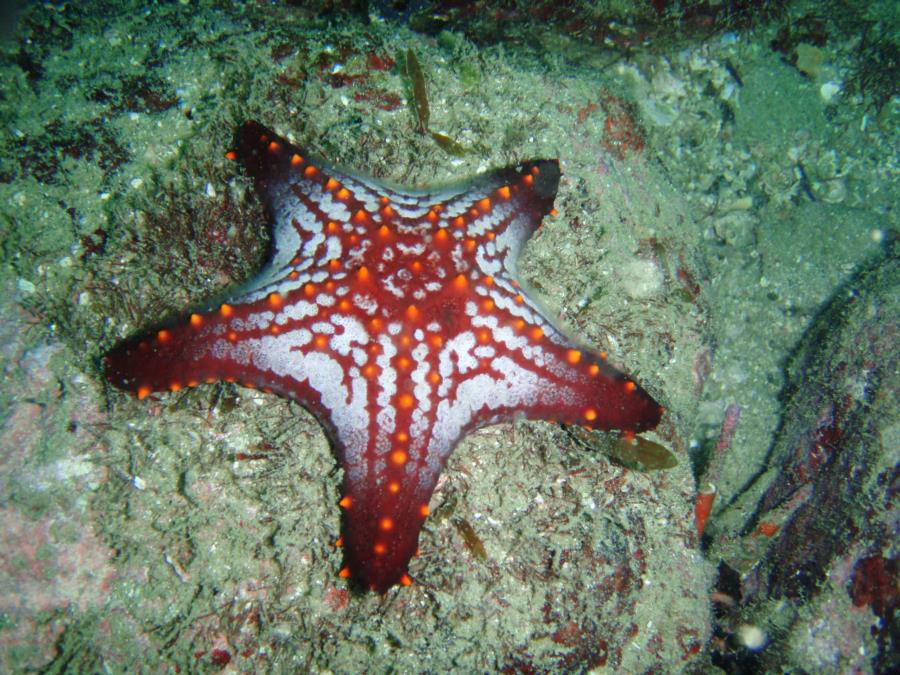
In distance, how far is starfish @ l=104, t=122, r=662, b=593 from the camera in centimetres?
344

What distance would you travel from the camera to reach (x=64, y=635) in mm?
3648

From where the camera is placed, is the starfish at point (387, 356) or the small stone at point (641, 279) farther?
the small stone at point (641, 279)

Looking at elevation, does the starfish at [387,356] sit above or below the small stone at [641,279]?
below

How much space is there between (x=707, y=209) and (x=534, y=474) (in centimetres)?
607

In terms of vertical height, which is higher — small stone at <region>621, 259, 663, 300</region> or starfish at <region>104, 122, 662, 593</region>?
small stone at <region>621, 259, 663, 300</region>

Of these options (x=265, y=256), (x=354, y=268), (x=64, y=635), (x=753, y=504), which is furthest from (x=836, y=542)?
(x=64, y=635)

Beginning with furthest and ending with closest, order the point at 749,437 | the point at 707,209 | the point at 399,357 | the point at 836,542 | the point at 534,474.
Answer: the point at 707,209 < the point at 749,437 < the point at 836,542 < the point at 534,474 < the point at 399,357

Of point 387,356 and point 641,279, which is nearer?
point 387,356

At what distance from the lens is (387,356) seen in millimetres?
3471

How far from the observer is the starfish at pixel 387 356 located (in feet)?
11.3

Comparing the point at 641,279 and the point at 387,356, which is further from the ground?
the point at 641,279

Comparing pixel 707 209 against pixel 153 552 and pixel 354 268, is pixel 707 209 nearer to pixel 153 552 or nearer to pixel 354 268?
pixel 354 268

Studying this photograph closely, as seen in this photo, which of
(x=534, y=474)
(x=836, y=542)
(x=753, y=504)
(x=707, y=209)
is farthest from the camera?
(x=707, y=209)

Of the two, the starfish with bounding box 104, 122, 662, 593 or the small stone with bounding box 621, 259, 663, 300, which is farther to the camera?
the small stone with bounding box 621, 259, 663, 300
